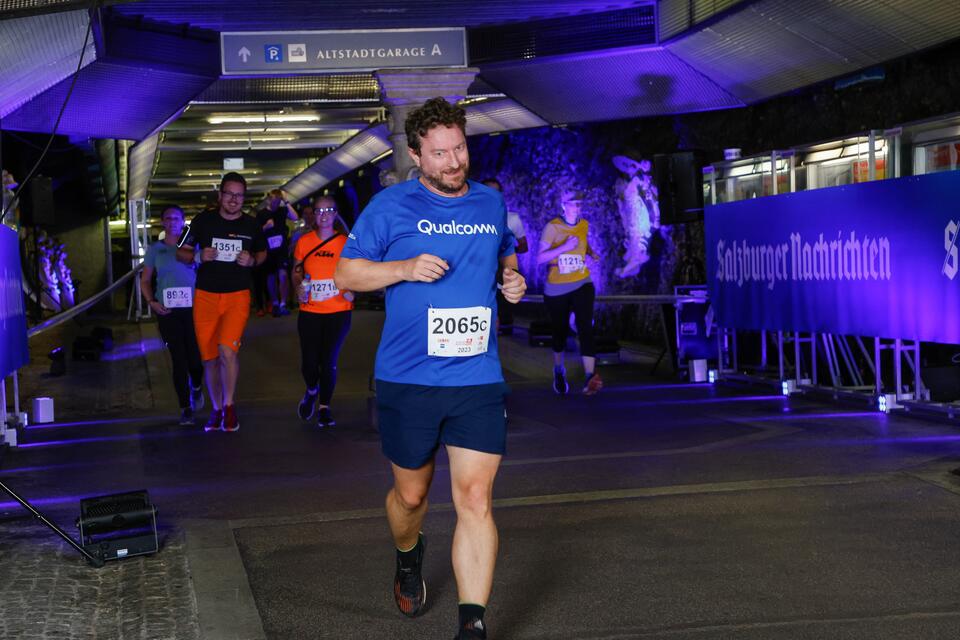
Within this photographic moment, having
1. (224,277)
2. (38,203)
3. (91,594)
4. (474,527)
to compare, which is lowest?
(91,594)

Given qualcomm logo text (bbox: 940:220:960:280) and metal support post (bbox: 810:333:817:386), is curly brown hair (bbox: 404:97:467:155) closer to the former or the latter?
qualcomm logo text (bbox: 940:220:960:280)

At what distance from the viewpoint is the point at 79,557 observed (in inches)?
239

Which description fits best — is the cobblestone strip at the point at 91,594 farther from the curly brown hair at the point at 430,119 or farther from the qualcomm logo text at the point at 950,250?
the qualcomm logo text at the point at 950,250

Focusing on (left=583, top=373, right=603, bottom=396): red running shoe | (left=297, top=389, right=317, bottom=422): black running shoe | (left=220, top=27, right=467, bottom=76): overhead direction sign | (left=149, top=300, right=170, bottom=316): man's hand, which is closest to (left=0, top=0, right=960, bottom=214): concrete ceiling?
(left=220, top=27, right=467, bottom=76): overhead direction sign

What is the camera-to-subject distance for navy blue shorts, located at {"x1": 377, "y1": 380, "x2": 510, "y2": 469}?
451 cm

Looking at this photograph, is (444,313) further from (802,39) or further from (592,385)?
(802,39)

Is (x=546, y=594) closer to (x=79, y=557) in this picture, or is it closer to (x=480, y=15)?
(x=79, y=557)

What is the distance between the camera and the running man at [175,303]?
1133 centimetres

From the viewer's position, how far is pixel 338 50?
12906mm

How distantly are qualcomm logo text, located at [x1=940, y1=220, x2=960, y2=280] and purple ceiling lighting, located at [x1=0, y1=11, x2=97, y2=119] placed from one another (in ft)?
22.9

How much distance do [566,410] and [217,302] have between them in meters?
3.28

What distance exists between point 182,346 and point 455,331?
24.2 feet

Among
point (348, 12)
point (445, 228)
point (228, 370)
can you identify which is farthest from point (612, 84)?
point (445, 228)

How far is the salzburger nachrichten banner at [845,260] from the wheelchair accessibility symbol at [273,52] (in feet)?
15.3
